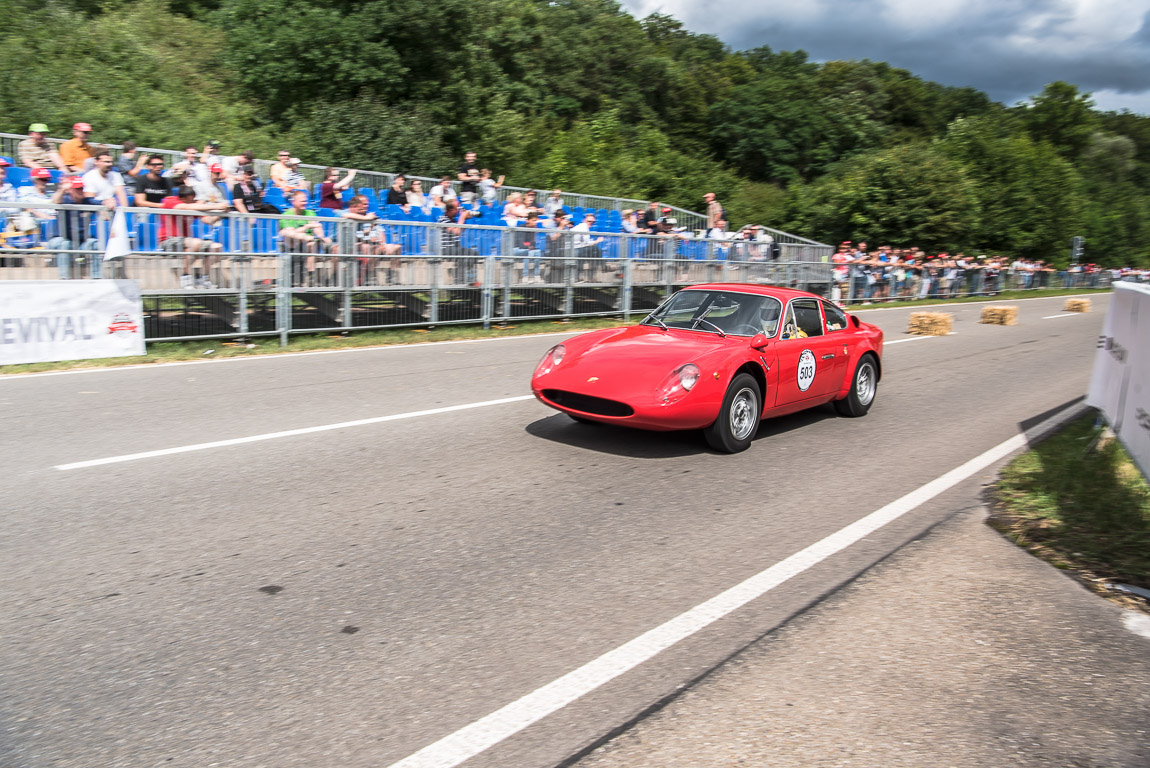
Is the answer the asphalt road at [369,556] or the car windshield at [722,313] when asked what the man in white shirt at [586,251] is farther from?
the car windshield at [722,313]

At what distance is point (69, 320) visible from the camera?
35.0ft

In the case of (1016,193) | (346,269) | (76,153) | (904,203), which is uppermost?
(1016,193)

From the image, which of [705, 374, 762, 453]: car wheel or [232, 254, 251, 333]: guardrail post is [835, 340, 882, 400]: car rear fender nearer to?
[705, 374, 762, 453]: car wheel

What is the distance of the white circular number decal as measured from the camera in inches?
326

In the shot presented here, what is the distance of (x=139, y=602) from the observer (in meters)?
4.11

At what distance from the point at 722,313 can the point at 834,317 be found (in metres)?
1.62

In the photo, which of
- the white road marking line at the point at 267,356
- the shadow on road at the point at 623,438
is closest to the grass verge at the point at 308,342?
the white road marking line at the point at 267,356

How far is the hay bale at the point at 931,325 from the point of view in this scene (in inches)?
781

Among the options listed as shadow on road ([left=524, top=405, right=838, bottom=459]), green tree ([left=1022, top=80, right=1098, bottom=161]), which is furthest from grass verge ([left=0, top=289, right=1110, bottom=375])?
green tree ([left=1022, top=80, right=1098, bottom=161])

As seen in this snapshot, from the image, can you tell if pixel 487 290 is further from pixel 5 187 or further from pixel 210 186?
pixel 5 187

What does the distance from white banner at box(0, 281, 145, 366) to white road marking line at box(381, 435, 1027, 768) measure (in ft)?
30.3

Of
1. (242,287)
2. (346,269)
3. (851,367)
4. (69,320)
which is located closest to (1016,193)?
(346,269)

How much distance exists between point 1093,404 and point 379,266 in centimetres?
1032

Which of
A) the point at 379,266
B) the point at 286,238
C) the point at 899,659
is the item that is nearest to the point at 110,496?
the point at 899,659
